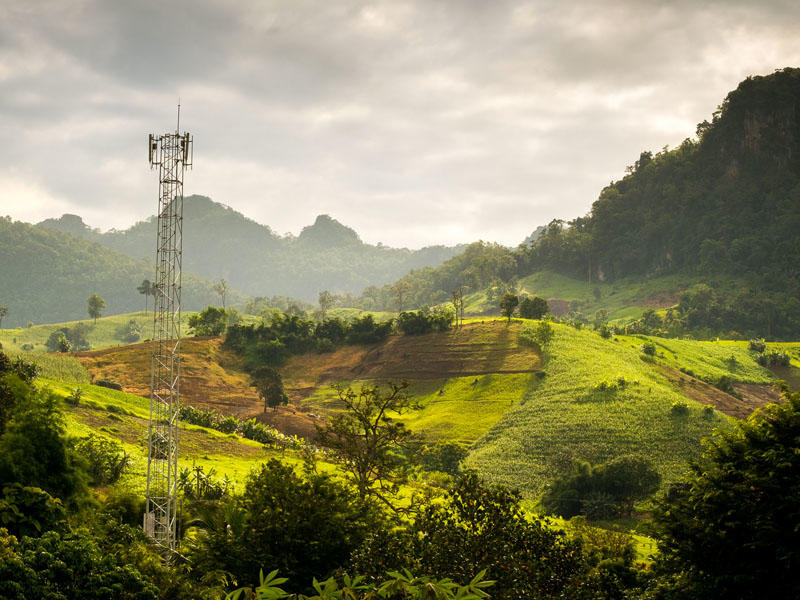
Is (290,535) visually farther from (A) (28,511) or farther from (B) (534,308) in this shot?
(B) (534,308)

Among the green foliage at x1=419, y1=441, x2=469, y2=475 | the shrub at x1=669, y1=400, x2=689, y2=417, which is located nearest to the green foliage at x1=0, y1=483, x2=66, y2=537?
the green foliage at x1=419, y1=441, x2=469, y2=475

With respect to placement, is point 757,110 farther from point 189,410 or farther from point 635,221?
point 189,410

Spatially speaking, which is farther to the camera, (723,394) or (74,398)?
(723,394)

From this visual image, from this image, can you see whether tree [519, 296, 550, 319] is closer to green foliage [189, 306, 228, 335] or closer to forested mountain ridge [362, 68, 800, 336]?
green foliage [189, 306, 228, 335]

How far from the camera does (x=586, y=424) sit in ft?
165

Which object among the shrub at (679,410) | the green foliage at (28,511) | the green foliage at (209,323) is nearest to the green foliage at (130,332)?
the green foliage at (209,323)

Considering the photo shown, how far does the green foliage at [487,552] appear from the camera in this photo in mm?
13531

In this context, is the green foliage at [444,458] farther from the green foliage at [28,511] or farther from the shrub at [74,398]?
→ the green foliage at [28,511]

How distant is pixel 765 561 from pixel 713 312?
108361 millimetres

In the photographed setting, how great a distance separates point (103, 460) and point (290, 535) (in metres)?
14.9

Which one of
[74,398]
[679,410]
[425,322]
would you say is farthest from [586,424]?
[74,398]

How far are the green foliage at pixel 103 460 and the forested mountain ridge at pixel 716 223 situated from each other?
105 m

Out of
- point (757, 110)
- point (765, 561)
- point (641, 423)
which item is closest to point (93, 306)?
point (641, 423)

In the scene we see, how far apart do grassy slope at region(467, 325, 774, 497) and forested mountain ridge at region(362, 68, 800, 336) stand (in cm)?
5938
